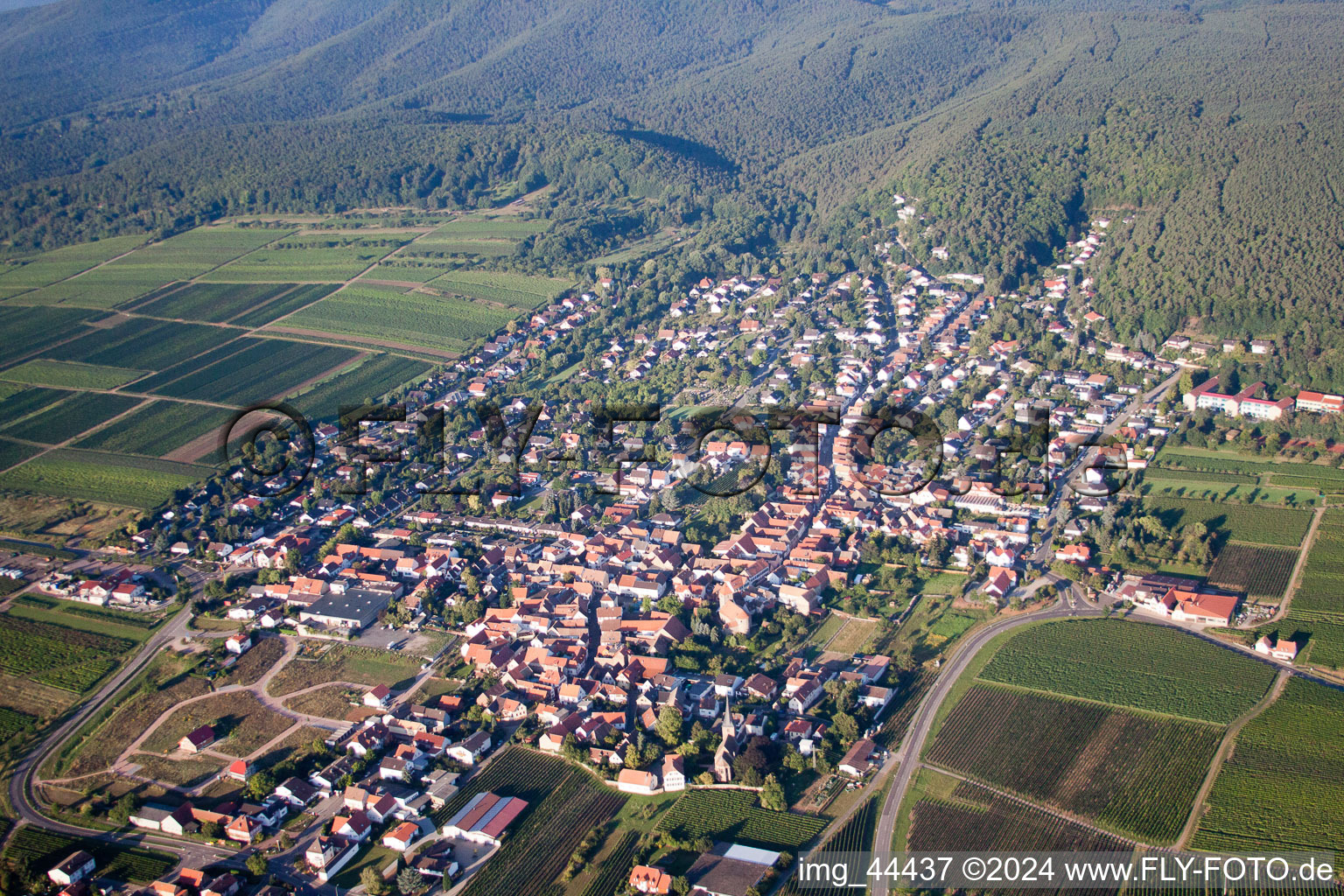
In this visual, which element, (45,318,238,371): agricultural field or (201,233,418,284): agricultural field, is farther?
(201,233,418,284): agricultural field

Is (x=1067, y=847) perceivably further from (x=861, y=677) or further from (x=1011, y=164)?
(x=1011, y=164)

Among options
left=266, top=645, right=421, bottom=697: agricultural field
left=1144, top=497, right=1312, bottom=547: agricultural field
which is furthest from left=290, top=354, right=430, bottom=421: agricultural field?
left=1144, top=497, right=1312, bottom=547: agricultural field

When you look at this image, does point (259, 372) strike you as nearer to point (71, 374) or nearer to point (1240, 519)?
point (71, 374)

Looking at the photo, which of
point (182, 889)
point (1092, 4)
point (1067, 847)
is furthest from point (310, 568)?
point (1092, 4)

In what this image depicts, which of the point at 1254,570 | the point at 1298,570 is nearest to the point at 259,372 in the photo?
the point at 1254,570

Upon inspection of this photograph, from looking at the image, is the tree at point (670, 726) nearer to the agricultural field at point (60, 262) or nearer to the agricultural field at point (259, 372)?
the agricultural field at point (259, 372)

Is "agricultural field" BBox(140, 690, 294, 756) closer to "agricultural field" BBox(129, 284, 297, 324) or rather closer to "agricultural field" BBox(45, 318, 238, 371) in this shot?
"agricultural field" BBox(45, 318, 238, 371)
